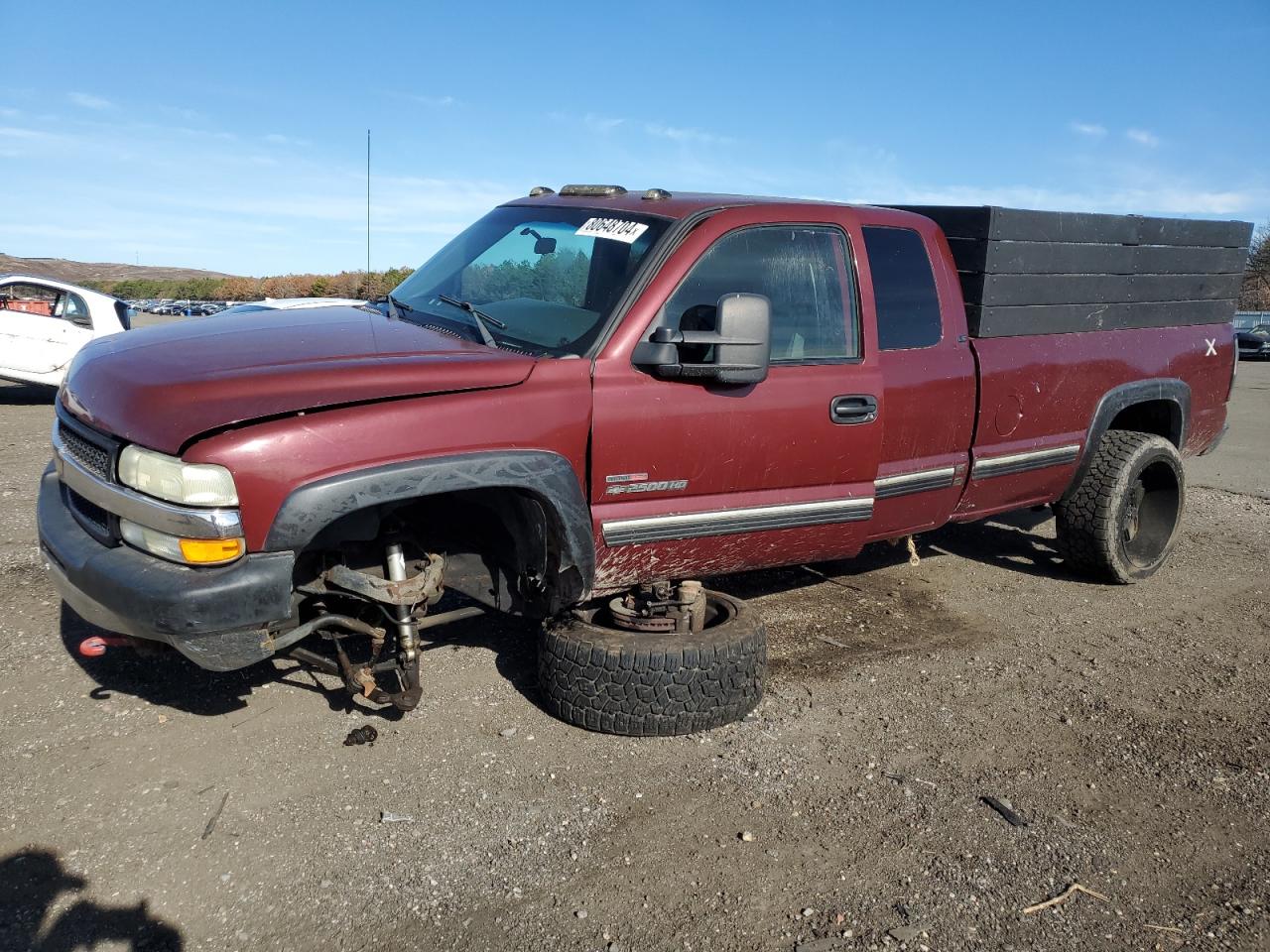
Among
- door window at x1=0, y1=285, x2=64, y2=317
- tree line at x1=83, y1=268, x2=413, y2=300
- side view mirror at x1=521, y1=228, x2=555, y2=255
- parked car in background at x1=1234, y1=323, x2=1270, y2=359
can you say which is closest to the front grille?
side view mirror at x1=521, y1=228, x2=555, y2=255

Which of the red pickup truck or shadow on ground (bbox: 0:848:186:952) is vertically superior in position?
the red pickup truck

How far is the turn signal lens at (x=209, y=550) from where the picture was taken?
2832 millimetres

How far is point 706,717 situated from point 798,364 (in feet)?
4.57

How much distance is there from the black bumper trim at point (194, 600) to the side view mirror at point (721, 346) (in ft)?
4.57

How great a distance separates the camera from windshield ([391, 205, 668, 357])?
3.63 meters

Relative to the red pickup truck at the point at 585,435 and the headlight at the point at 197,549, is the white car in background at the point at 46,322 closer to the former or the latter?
the red pickup truck at the point at 585,435

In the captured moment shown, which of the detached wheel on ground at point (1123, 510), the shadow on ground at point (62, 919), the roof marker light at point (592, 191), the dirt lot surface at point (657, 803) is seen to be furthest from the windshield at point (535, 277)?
the detached wheel on ground at point (1123, 510)

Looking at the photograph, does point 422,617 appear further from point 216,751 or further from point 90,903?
point 90,903

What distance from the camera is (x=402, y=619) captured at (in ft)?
10.8

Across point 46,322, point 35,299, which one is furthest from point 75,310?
point 46,322

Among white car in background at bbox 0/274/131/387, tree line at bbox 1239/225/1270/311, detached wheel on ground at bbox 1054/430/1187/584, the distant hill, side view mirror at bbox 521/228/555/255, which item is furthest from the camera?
the distant hill

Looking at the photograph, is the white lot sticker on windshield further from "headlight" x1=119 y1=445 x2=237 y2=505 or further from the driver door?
"headlight" x1=119 y1=445 x2=237 y2=505

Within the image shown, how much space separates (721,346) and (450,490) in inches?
42.3

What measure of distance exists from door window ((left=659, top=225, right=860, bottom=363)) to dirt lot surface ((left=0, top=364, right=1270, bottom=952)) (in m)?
1.45
